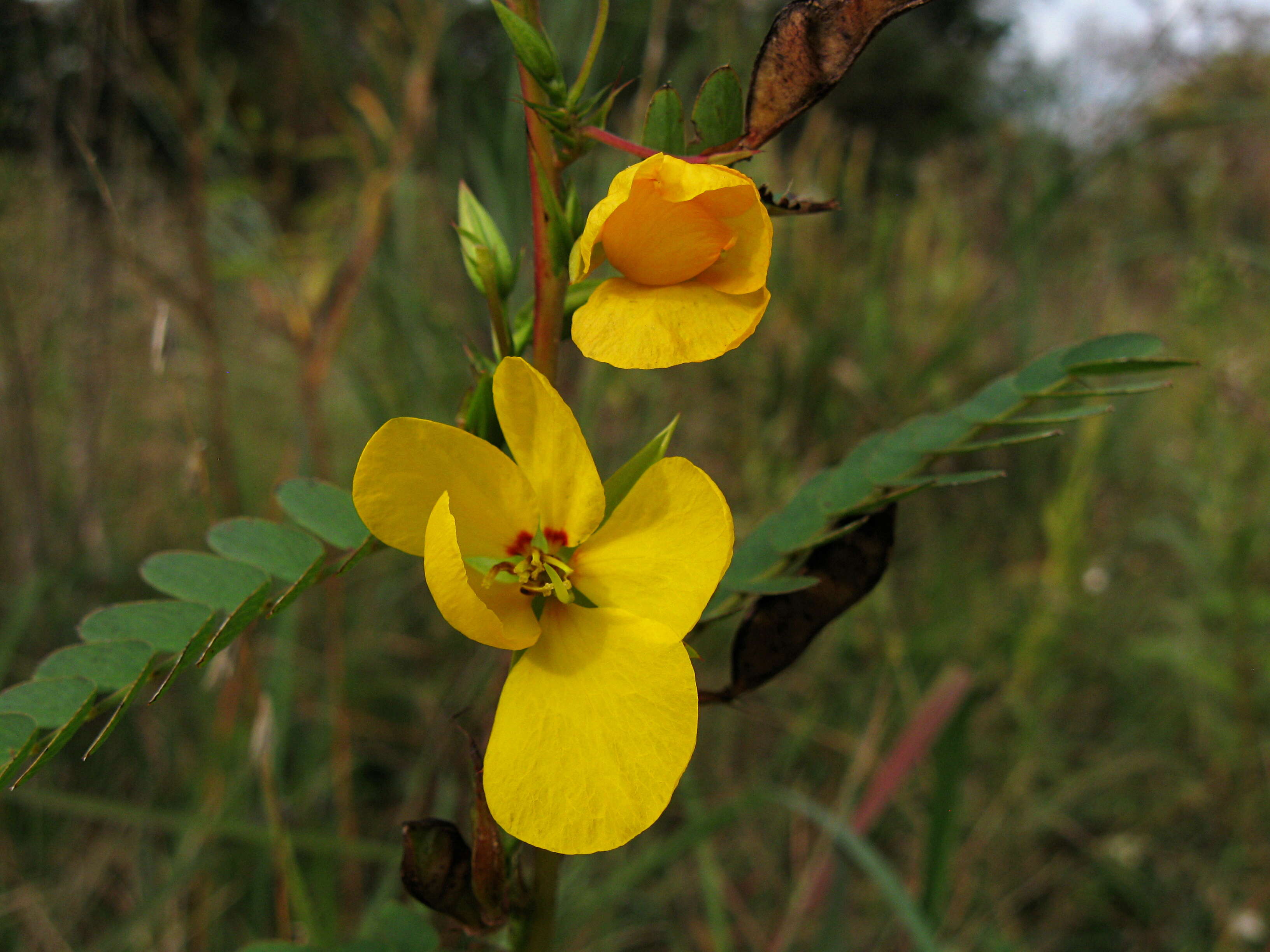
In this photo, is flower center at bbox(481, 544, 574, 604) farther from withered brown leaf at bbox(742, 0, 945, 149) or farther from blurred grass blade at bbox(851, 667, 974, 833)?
blurred grass blade at bbox(851, 667, 974, 833)

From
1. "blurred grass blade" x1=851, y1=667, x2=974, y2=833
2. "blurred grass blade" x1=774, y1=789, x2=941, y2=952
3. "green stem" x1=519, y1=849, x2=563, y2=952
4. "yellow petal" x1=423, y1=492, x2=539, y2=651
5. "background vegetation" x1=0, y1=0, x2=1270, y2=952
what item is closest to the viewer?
"yellow petal" x1=423, y1=492, x2=539, y2=651

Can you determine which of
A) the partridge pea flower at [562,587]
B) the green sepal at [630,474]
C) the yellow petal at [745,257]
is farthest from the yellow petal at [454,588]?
the yellow petal at [745,257]

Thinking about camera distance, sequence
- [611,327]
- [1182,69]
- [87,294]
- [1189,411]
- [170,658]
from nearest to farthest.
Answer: [611,327] < [170,658] < [87,294] < [1189,411] < [1182,69]

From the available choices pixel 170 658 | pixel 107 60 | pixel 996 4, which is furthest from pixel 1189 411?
pixel 996 4

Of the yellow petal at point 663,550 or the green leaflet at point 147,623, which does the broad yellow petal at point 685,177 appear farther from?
the green leaflet at point 147,623

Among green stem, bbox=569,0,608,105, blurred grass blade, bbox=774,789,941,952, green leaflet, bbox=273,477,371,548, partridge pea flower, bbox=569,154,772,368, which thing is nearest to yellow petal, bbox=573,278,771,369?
partridge pea flower, bbox=569,154,772,368

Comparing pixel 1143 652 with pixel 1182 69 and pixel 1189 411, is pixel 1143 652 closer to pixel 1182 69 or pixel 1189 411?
pixel 1189 411

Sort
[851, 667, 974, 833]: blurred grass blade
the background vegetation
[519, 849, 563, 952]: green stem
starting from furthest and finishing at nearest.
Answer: the background vegetation → [851, 667, 974, 833]: blurred grass blade → [519, 849, 563, 952]: green stem

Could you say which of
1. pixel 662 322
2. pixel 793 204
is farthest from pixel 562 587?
pixel 793 204
